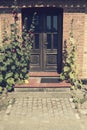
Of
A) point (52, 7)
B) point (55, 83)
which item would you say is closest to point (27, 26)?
point (52, 7)

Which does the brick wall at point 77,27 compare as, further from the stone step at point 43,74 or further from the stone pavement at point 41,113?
the stone pavement at point 41,113

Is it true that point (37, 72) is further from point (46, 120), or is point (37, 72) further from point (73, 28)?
point (46, 120)

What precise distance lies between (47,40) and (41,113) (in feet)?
12.1

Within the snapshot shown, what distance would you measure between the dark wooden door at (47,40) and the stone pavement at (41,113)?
1951 mm

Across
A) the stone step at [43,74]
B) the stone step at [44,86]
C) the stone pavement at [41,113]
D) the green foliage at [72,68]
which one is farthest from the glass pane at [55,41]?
the stone pavement at [41,113]

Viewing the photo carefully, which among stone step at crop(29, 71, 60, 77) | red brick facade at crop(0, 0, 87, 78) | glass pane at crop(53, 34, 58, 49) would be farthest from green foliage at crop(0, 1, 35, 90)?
glass pane at crop(53, 34, 58, 49)

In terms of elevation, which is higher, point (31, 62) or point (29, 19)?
point (29, 19)

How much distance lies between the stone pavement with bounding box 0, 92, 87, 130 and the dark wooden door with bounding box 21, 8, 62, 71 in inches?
76.8

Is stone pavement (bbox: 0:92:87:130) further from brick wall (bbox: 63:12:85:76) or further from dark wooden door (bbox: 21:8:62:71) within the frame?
brick wall (bbox: 63:12:85:76)

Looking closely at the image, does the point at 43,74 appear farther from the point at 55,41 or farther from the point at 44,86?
the point at 55,41

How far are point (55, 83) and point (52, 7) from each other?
9.69 feet

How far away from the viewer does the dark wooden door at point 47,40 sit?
381 inches

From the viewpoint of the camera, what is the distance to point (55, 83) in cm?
883

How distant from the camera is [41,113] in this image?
7.18 metres
